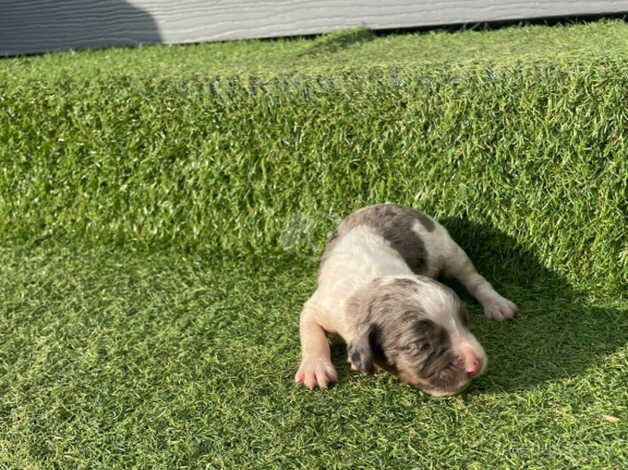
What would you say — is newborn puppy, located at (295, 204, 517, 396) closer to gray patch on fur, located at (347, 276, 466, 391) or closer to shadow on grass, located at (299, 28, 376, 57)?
gray patch on fur, located at (347, 276, 466, 391)

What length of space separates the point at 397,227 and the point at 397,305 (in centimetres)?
96

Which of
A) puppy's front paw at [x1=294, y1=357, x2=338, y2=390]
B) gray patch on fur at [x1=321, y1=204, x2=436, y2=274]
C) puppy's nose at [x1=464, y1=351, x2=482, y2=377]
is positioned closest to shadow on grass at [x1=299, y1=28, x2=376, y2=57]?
gray patch on fur at [x1=321, y1=204, x2=436, y2=274]

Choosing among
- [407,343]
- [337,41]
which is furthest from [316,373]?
[337,41]

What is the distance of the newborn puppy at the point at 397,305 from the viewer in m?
3.20

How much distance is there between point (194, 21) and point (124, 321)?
3.76 metres

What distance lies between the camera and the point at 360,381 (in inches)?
139

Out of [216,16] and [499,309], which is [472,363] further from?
[216,16]

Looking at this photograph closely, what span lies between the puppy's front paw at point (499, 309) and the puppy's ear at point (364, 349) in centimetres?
104

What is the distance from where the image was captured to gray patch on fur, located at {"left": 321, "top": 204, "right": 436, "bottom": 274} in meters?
4.11

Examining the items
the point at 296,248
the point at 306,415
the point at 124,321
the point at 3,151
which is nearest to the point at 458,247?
the point at 296,248

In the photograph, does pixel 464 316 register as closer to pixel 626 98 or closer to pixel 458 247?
Result: pixel 458 247

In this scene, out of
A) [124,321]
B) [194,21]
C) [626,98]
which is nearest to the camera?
[626,98]

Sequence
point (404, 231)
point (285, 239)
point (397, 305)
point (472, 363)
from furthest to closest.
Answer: point (285, 239), point (404, 231), point (397, 305), point (472, 363)

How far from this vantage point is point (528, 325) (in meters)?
3.98
